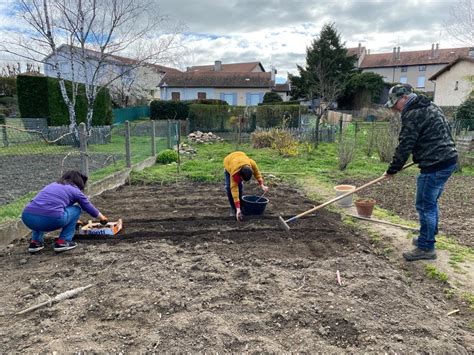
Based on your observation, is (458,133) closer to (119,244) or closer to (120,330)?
(119,244)

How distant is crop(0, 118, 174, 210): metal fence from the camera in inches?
279

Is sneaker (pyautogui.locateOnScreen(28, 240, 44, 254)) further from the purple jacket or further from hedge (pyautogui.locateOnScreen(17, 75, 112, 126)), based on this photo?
hedge (pyautogui.locateOnScreen(17, 75, 112, 126))

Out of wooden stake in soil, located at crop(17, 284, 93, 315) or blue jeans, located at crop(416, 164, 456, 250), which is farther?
blue jeans, located at crop(416, 164, 456, 250)

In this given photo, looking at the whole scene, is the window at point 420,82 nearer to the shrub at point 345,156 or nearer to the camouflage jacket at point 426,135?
the shrub at point 345,156

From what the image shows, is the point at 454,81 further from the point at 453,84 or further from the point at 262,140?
the point at 262,140

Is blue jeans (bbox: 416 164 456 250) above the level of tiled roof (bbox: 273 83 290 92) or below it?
below

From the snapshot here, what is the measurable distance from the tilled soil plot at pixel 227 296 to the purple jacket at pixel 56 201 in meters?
0.54

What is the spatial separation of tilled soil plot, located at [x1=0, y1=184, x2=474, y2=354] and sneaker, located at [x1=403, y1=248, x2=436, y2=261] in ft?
0.42

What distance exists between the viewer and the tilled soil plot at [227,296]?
262cm

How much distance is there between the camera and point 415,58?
2146 inches

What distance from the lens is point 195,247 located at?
438cm

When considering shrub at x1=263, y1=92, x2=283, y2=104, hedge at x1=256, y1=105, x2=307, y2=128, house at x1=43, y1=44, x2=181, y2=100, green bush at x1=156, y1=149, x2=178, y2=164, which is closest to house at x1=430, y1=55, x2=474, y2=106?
shrub at x1=263, y1=92, x2=283, y2=104

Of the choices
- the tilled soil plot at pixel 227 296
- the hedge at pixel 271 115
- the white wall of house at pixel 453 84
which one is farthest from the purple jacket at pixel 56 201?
the white wall of house at pixel 453 84

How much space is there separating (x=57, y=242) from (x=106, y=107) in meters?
17.5
